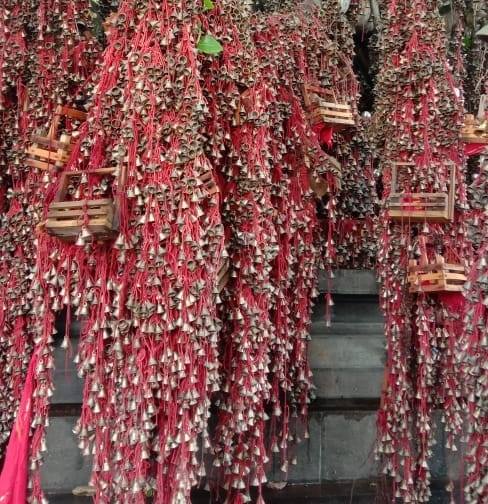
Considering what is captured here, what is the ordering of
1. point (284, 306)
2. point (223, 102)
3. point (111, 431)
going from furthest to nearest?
point (284, 306), point (223, 102), point (111, 431)

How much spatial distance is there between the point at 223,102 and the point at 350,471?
8.85 ft

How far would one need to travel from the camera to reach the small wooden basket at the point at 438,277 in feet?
13.5

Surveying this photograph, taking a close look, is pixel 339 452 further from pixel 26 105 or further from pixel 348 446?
pixel 26 105

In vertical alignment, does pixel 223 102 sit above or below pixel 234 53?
below

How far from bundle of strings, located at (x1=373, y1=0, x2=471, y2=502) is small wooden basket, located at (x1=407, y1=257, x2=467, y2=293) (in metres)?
0.10

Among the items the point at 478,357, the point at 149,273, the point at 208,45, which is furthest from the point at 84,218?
the point at 478,357

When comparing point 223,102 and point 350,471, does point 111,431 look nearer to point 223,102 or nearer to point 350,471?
point 223,102

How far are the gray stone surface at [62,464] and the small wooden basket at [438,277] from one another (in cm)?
236

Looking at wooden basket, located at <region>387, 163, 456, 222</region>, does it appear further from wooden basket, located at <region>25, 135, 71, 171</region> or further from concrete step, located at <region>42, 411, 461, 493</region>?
wooden basket, located at <region>25, 135, 71, 171</region>

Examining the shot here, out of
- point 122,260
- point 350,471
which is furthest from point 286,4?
point 350,471

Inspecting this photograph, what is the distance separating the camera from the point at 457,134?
14.5 ft

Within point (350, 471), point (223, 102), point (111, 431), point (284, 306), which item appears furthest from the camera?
point (350, 471)

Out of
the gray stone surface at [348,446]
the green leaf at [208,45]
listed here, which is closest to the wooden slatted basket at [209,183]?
the green leaf at [208,45]

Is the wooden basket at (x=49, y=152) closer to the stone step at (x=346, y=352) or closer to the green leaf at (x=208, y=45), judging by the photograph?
the green leaf at (x=208, y=45)
